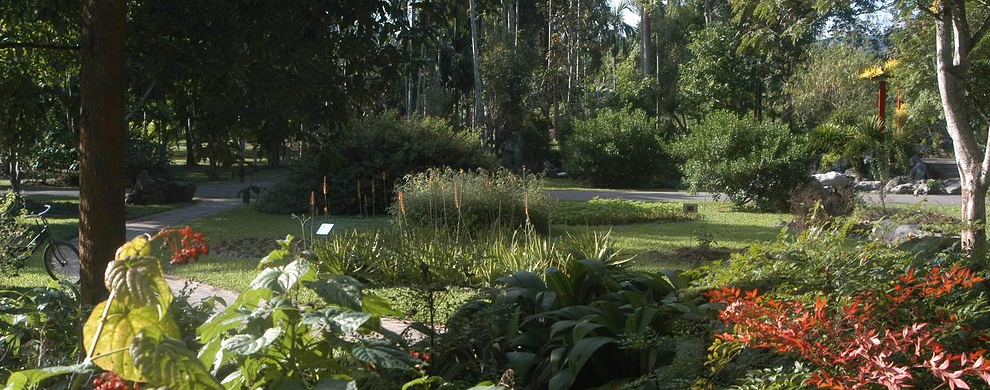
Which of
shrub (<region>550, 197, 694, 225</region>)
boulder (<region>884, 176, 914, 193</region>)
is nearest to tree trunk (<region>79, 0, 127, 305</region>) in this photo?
shrub (<region>550, 197, 694, 225</region>)

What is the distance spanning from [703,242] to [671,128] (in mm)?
29397

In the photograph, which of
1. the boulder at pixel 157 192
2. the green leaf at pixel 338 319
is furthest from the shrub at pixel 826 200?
the boulder at pixel 157 192

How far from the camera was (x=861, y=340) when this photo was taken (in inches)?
107

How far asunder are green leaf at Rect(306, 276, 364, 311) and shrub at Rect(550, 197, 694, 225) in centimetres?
1289

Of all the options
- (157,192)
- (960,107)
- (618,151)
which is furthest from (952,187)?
(157,192)

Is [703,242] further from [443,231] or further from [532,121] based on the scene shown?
[532,121]

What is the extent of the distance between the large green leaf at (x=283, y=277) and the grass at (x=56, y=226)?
4507 millimetres

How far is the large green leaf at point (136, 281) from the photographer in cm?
203

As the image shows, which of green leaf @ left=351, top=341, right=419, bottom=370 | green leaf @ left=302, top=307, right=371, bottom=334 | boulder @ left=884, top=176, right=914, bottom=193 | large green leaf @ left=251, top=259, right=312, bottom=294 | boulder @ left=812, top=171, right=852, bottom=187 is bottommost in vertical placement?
boulder @ left=884, top=176, right=914, bottom=193

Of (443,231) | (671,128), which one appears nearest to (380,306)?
(443,231)

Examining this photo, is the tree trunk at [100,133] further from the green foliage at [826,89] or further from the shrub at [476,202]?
the green foliage at [826,89]

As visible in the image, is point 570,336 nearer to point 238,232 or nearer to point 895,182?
point 238,232

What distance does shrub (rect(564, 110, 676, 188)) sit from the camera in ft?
98.9

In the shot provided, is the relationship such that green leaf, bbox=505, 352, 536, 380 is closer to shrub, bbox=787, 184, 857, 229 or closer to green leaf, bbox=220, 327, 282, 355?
green leaf, bbox=220, 327, 282, 355
